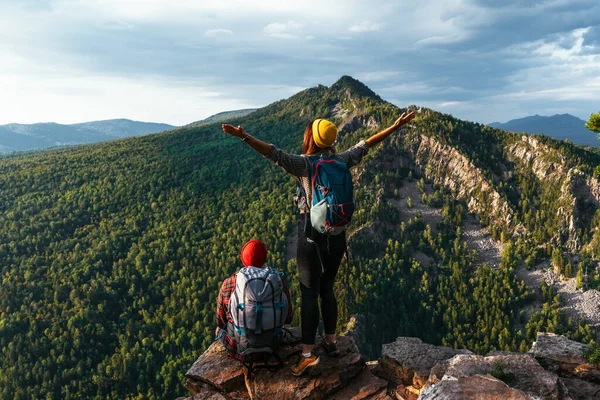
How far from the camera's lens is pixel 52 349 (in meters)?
115

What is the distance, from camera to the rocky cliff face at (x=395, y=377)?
8250mm

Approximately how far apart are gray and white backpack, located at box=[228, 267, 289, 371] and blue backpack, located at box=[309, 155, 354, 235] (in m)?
1.96

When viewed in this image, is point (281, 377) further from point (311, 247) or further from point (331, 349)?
point (311, 247)

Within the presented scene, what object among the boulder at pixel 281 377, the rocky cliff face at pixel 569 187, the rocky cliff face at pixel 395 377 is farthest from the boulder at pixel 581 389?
the rocky cliff face at pixel 569 187

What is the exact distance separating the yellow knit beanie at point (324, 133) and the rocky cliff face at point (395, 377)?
5834mm

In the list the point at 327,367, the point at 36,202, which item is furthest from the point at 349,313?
the point at 36,202

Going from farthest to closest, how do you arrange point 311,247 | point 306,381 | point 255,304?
point 306,381, point 255,304, point 311,247

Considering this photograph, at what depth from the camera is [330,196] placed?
8.27 m

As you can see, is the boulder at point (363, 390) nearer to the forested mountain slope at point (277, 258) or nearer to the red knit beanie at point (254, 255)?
the red knit beanie at point (254, 255)

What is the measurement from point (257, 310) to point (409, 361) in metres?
6.35

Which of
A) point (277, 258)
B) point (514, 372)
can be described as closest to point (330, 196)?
point (514, 372)

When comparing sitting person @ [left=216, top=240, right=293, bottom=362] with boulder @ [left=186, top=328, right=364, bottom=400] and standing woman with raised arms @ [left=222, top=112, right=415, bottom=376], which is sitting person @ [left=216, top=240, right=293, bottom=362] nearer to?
standing woman with raised arms @ [left=222, top=112, right=415, bottom=376]

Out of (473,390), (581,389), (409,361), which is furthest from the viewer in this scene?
(409,361)

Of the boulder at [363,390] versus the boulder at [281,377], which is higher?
the boulder at [281,377]
